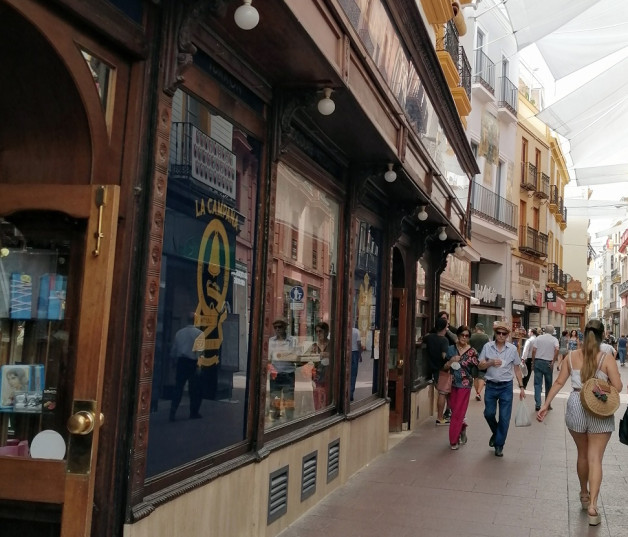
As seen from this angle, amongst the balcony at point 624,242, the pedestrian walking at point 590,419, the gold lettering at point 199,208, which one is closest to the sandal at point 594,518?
the pedestrian walking at point 590,419

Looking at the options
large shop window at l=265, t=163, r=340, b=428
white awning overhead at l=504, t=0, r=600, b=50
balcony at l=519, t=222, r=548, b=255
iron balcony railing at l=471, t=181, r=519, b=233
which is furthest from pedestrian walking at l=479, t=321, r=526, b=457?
balcony at l=519, t=222, r=548, b=255

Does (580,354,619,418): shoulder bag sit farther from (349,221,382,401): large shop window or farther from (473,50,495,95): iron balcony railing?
(473,50,495,95): iron balcony railing

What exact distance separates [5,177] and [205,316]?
1573mm

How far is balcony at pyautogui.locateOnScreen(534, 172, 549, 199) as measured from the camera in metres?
33.0

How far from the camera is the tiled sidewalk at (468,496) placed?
624cm

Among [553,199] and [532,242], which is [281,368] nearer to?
[532,242]

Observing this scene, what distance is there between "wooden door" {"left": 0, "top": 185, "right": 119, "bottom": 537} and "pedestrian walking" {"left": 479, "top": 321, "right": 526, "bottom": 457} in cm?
737

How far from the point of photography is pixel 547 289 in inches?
1455

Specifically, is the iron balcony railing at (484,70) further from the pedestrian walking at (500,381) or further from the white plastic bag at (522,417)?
the white plastic bag at (522,417)

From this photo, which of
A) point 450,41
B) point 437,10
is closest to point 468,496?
point 437,10

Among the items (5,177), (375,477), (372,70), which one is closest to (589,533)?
(375,477)

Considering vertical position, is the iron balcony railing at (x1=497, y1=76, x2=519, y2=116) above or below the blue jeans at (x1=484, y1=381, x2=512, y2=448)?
above

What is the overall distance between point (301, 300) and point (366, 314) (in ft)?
8.17

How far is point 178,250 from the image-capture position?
170 inches
